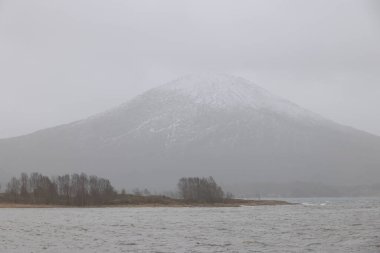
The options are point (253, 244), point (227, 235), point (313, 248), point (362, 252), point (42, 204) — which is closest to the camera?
point (362, 252)

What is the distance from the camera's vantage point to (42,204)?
7825 inches

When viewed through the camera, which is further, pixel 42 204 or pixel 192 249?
pixel 42 204

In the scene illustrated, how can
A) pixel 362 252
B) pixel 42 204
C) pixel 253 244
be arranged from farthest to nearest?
pixel 42 204
pixel 253 244
pixel 362 252

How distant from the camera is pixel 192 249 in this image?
44.4 metres

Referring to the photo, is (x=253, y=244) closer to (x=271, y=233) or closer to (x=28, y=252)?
(x=271, y=233)

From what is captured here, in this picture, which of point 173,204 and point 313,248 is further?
point 173,204

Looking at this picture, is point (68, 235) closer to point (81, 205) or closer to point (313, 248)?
point (313, 248)

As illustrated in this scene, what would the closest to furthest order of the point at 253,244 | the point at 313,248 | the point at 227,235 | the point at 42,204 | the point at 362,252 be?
the point at 362,252 → the point at 313,248 → the point at 253,244 → the point at 227,235 → the point at 42,204

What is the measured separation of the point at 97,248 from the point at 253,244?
12.6 m

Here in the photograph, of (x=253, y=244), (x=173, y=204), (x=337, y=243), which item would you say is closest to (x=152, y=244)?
(x=253, y=244)

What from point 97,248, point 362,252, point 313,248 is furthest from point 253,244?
point 97,248

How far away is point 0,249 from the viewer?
4481 cm

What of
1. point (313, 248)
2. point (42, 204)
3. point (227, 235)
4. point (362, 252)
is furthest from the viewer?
point (42, 204)

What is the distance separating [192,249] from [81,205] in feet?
526
